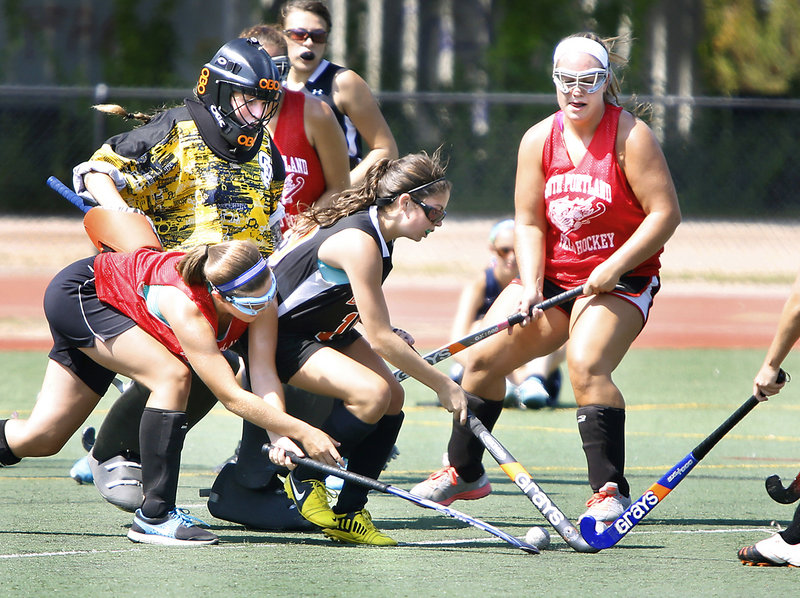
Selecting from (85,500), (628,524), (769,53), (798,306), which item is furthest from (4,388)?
(769,53)

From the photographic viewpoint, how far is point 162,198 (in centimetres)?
504

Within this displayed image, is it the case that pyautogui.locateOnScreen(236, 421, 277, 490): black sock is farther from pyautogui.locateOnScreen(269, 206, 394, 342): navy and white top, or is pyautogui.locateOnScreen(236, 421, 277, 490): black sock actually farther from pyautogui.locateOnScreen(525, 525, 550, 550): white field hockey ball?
pyautogui.locateOnScreen(525, 525, 550, 550): white field hockey ball

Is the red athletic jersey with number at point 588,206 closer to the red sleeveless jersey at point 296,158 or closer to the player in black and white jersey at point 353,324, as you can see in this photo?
the player in black and white jersey at point 353,324

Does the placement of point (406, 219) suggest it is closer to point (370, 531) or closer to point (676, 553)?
point (370, 531)

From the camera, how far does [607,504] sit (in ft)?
15.2

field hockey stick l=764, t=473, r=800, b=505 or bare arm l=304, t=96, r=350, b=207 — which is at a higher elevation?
bare arm l=304, t=96, r=350, b=207

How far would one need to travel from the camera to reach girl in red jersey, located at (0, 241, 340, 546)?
4.39 metres

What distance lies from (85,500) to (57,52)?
813 inches

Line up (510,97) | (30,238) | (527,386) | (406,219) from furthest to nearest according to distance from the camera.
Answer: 1. (30,238)
2. (510,97)
3. (527,386)
4. (406,219)

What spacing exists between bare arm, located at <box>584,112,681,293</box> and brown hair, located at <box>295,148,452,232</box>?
71 cm

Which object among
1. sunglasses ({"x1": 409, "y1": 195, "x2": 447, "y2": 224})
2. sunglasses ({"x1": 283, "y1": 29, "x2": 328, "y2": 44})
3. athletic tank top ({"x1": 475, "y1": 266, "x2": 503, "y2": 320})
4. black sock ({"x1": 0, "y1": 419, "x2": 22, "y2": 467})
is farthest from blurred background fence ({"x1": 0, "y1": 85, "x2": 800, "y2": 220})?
black sock ({"x1": 0, "y1": 419, "x2": 22, "y2": 467})

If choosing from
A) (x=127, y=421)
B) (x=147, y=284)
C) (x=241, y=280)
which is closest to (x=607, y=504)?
(x=241, y=280)

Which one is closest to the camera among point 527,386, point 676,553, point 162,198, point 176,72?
point 676,553

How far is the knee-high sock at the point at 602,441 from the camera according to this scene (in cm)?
473
